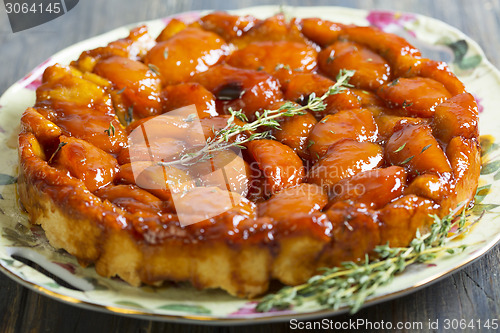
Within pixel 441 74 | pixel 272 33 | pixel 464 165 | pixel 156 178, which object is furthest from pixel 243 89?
pixel 464 165

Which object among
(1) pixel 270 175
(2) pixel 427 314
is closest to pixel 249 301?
(1) pixel 270 175

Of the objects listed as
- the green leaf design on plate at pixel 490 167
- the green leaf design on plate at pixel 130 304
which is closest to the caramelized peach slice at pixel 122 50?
the green leaf design on plate at pixel 130 304

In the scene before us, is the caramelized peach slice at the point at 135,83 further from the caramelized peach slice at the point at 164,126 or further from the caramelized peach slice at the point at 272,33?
the caramelized peach slice at the point at 272,33

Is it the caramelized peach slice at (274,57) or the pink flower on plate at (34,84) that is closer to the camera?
the caramelized peach slice at (274,57)

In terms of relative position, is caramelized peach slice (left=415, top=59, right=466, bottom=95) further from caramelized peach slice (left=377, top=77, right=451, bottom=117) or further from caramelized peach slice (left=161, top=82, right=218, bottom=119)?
caramelized peach slice (left=161, top=82, right=218, bottom=119)

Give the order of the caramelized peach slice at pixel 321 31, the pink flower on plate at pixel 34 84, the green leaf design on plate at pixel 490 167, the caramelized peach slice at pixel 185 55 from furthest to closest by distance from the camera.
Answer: the pink flower on plate at pixel 34 84
the caramelized peach slice at pixel 321 31
the caramelized peach slice at pixel 185 55
the green leaf design on plate at pixel 490 167

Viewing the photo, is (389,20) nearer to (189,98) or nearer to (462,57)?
(462,57)
